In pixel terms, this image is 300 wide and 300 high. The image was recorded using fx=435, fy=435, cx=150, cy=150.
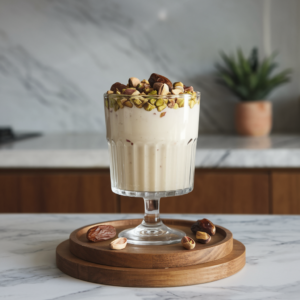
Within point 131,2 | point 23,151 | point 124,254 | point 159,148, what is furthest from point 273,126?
point 124,254

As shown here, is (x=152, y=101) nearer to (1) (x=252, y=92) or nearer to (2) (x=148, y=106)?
(2) (x=148, y=106)

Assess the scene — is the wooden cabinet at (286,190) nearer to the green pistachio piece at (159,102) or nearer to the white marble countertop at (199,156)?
the white marble countertop at (199,156)

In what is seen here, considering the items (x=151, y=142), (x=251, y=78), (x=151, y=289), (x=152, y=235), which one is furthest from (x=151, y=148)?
(x=251, y=78)

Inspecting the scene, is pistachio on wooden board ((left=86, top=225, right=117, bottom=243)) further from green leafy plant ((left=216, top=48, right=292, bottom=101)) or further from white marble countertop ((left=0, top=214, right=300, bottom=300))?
green leafy plant ((left=216, top=48, right=292, bottom=101))

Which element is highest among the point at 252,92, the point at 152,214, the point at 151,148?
the point at 252,92

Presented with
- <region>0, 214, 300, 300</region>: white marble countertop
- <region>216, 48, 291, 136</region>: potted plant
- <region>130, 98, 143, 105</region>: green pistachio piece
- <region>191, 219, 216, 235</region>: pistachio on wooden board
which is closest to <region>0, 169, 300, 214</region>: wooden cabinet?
<region>216, 48, 291, 136</region>: potted plant

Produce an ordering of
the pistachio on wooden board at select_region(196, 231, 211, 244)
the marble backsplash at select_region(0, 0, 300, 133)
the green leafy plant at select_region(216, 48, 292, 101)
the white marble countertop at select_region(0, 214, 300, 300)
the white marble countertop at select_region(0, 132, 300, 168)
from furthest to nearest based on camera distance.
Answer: the marble backsplash at select_region(0, 0, 300, 133)
the green leafy plant at select_region(216, 48, 292, 101)
the white marble countertop at select_region(0, 132, 300, 168)
the pistachio on wooden board at select_region(196, 231, 211, 244)
the white marble countertop at select_region(0, 214, 300, 300)

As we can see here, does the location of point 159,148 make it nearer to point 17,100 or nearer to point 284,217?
point 284,217
